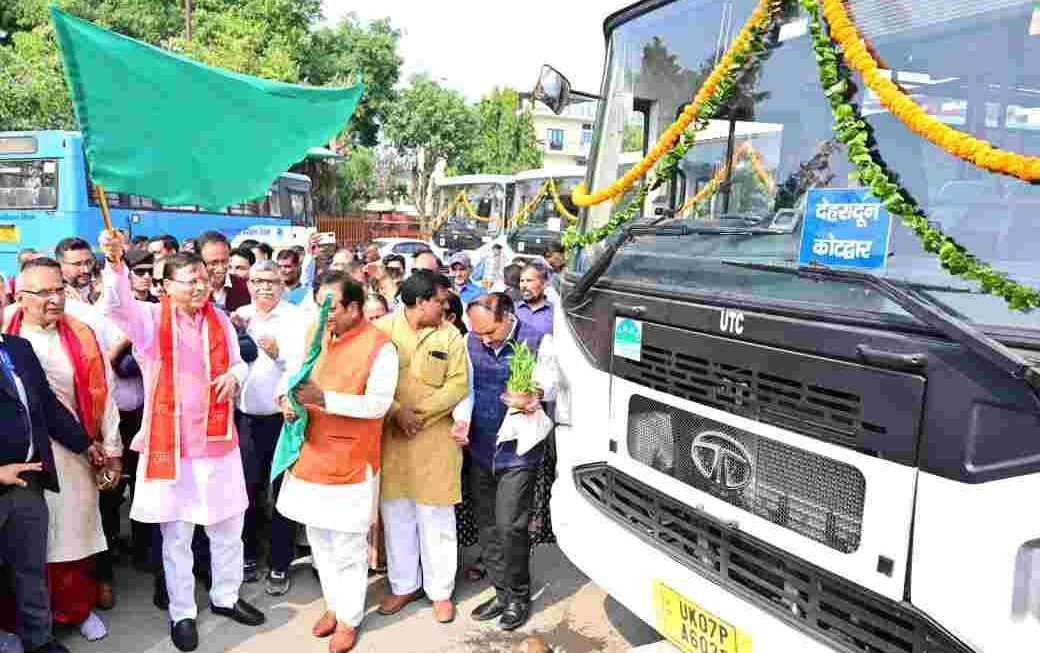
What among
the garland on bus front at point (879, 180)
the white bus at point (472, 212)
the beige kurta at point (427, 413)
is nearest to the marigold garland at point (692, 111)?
the garland on bus front at point (879, 180)

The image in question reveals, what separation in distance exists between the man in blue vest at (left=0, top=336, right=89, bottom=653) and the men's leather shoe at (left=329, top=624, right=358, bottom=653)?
118 cm

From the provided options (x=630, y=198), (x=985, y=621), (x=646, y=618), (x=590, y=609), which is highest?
(x=630, y=198)

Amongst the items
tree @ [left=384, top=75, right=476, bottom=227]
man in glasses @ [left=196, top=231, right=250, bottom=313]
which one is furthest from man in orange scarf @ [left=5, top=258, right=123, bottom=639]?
tree @ [left=384, top=75, right=476, bottom=227]

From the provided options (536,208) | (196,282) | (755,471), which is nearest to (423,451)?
(196,282)

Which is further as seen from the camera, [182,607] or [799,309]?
[182,607]

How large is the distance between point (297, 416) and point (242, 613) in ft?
3.64

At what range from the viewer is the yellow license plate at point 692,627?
105 inches

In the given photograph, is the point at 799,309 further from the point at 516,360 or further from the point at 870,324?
the point at 516,360

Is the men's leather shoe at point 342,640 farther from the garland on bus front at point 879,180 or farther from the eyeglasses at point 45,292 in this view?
the garland on bus front at point 879,180

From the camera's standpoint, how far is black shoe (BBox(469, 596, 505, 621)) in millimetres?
4324

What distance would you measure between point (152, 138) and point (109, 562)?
2200 mm

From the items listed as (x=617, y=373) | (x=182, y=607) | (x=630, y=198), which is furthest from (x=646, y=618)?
(x=182, y=607)

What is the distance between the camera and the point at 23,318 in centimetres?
372

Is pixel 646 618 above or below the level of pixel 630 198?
below
